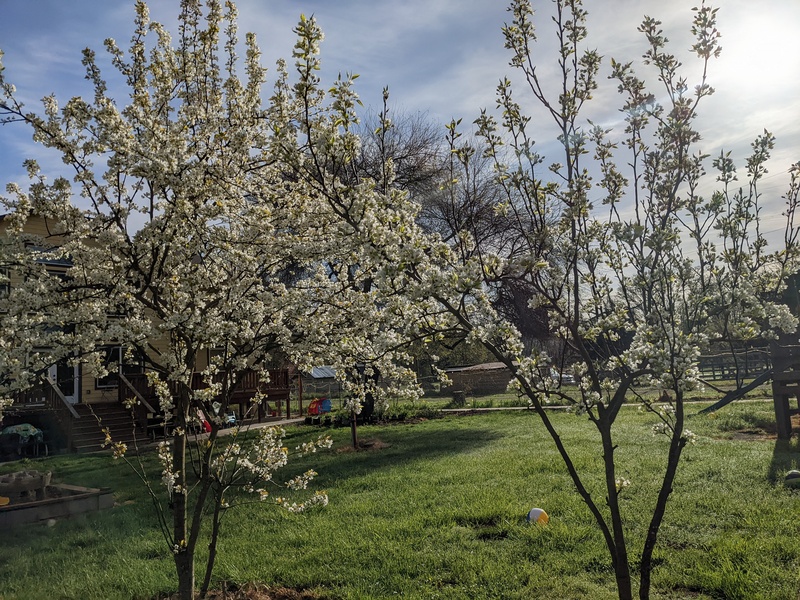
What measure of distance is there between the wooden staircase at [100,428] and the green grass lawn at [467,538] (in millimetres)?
5256

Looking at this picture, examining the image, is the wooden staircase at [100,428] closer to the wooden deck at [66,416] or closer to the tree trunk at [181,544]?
the wooden deck at [66,416]

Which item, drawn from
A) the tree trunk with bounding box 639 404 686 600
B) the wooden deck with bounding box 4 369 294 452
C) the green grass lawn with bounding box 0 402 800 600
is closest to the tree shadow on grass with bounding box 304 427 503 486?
the green grass lawn with bounding box 0 402 800 600

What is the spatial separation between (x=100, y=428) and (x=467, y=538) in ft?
38.1

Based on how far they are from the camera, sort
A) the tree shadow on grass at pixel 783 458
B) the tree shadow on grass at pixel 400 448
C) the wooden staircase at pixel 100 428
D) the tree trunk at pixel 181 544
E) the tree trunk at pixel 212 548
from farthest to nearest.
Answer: the wooden staircase at pixel 100 428 < the tree shadow on grass at pixel 400 448 < the tree shadow on grass at pixel 783 458 < the tree trunk at pixel 212 548 < the tree trunk at pixel 181 544

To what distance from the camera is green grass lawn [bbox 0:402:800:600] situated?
4695 millimetres

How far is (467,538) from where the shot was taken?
579 cm

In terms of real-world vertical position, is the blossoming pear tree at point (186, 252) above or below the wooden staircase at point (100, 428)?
above

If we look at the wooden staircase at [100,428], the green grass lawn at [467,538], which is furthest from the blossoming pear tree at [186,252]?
the wooden staircase at [100,428]

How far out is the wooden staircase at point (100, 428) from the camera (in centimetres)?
1452

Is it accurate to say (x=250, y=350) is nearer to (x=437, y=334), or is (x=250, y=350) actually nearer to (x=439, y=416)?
(x=437, y=334)

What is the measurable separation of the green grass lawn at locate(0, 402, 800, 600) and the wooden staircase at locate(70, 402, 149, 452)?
5256 mm

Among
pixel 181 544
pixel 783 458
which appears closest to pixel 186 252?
pixel 181 544

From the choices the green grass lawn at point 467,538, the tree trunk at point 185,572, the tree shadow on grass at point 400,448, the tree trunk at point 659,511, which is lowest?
the tree shadow on grass at point 400,448

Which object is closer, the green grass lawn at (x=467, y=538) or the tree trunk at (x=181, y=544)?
the tree trunk at (x=181, y=544)
